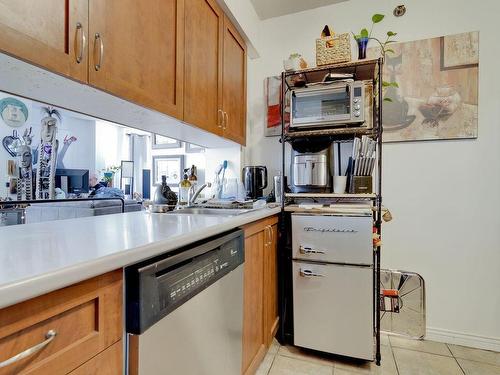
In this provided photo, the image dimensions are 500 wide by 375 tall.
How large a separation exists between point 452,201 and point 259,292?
1.52 meters

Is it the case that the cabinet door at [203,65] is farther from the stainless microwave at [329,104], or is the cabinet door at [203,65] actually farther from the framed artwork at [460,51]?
the framed artwork at [460,51]

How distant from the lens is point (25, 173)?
1.34 metres

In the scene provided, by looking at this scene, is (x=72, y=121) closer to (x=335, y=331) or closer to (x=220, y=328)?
(x=220, y=328)

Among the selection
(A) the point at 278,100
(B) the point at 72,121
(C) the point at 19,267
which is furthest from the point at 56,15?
(B) the point at 72,121

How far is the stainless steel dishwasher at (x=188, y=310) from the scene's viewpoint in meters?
0.62

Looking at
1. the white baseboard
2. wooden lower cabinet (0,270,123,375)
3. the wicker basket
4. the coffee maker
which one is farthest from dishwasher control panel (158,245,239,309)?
the white baseboard

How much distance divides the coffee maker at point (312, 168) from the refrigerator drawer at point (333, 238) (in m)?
0.30

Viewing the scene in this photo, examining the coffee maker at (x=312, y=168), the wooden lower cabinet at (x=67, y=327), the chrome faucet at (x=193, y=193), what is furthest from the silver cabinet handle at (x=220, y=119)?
the wooden lower cabinet at (x=67, y=327)

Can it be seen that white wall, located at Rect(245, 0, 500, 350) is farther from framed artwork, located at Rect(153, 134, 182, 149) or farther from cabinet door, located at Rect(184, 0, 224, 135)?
framed artwork, located at Rect(153, 134, 182, 149)

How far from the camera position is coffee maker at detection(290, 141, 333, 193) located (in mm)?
1846

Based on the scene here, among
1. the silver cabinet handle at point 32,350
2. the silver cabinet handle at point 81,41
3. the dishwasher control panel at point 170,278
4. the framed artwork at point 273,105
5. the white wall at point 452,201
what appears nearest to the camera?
the silver cabinet handle at point 32,350

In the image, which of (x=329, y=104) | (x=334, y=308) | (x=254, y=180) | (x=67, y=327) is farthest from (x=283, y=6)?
(x=67, y=327)

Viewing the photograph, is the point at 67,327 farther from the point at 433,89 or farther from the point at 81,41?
the point at 433,89

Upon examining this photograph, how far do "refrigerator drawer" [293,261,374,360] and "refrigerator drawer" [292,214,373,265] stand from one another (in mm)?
56
